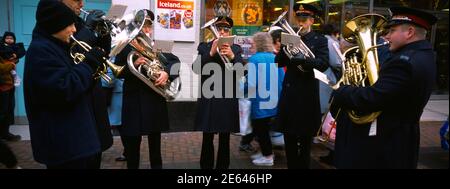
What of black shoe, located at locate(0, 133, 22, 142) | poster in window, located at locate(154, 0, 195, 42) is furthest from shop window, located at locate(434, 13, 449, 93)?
black shoe, located at locate(0, 133, 22, 142)

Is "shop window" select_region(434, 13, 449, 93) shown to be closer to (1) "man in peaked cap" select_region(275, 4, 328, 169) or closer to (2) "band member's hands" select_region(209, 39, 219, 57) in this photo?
(1) "man in peaked cap" select_region(275, 4, 328, 169)

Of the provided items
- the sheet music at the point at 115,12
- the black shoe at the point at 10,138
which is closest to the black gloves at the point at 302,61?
the sheet music at the point at 115,12

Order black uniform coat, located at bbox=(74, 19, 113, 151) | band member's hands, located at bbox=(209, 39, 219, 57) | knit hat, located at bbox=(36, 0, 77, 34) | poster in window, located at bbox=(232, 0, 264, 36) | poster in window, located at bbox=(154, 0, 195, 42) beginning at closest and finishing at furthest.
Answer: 1. knit hat, located at bbox=(36, 0, 77, 34)
2. black uniform coat, located at bbox=(74, 19, 113, 151)
3. band member's hands, located at bbox=(209, 39, 219, 57)
4. poster in window, located at bbox=(154, 0, 195, 42)
5. poster in window, located at bbox=(232, 0, 264, 36)

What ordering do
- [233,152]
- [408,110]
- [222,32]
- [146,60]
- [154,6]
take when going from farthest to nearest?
[154,6] → [233,152] → [222,32] → [146,60] → [408,110]

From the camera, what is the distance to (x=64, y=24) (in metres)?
2.81

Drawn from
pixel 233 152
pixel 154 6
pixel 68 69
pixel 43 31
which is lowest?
pixel 233 152

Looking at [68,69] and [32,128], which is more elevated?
[68,69]

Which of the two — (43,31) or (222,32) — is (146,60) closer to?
(222,32)

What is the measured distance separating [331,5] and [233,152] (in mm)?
4887

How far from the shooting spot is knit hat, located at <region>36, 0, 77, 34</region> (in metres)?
2.76

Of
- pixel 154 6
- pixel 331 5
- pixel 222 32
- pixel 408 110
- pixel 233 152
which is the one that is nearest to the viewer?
pixel 408 110

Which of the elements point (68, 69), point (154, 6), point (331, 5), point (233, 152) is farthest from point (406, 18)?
point (331, 5)

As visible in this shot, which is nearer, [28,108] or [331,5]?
[28,108]

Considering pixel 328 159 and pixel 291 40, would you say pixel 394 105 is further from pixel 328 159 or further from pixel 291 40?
pixel 328 159
